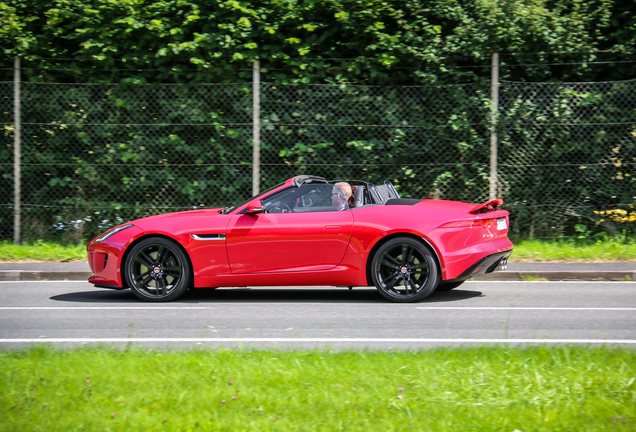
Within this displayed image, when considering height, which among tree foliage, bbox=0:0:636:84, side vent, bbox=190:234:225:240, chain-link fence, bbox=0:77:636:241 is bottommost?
side vent, bbox=190:234:225:240

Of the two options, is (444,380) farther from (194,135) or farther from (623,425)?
(194,135)

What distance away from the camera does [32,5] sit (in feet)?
38.5

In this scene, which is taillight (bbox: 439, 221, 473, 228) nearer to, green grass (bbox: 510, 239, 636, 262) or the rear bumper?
the rear bumper

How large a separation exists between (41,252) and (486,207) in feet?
23.2

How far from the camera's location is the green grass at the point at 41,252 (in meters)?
10.9

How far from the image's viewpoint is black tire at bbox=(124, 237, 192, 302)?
7746 millimetres

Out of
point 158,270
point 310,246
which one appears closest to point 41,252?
point 158,270

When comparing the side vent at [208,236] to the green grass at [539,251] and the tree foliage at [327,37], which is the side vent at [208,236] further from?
the tree foliage at [327,37]

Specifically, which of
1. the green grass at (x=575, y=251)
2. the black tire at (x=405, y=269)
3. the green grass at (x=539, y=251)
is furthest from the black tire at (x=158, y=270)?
the green grass at (x=575, y=251)

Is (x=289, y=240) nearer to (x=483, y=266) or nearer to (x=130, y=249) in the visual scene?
(x=130, y=249)

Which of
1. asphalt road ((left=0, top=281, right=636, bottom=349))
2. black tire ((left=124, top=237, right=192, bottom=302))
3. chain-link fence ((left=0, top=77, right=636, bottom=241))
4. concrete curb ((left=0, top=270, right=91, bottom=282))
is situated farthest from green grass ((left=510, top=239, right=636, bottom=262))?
concrete curb ((left=0, top=270, right=91, bottom=282))

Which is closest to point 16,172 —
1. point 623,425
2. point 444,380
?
point 444,380

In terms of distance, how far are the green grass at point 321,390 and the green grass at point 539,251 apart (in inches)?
212

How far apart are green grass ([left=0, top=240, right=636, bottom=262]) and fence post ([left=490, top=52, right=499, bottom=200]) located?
103cm
